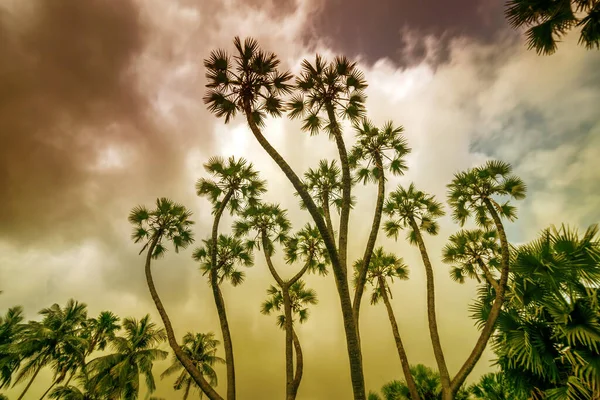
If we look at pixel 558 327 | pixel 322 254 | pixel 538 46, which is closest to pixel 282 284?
pixel 322 254

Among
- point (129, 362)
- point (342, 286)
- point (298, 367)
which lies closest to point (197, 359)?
point (129, 362)

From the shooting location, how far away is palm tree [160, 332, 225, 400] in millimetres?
25094

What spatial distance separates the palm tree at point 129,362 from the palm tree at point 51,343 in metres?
2.46

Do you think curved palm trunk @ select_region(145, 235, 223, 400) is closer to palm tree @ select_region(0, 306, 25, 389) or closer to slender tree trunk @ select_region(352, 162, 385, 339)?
slender tree trunk @ select_region(352, 162, 385, 339)

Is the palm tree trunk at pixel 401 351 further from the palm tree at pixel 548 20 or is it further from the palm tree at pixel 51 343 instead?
the palm tree at pixel 51 343

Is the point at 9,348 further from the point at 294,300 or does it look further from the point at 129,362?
the point at 294,300

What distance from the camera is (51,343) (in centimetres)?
2119

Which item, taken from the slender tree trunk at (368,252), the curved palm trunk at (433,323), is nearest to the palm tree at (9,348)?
the slender tree trunk at (368,252)

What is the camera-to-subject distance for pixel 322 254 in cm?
1798

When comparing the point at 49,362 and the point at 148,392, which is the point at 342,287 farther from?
the point at 49,362

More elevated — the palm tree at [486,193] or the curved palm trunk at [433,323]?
the palm tree at [486,193]

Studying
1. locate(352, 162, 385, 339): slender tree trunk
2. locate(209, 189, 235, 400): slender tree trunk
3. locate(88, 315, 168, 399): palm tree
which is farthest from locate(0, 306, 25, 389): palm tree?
locate(352, 162, 385, 339): slender tree trunk

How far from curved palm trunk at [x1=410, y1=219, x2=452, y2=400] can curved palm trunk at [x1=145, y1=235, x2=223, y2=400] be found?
9.28 meters

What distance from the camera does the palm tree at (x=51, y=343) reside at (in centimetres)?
2033
